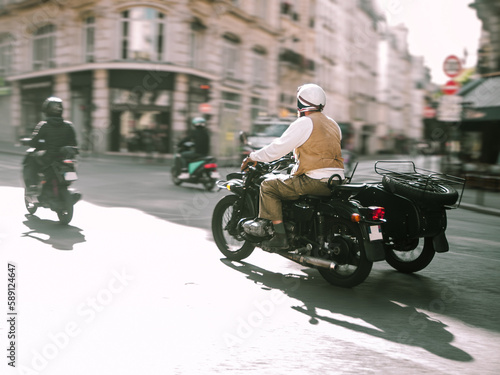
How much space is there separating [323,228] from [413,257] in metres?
1.22

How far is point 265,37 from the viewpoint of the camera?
117ft

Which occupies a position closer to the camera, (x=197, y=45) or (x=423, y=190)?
(x=423, y=190)

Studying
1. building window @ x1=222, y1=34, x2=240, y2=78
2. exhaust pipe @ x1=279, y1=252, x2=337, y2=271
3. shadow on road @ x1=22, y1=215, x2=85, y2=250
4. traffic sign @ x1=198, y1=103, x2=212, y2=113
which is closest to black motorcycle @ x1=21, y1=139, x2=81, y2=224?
shadow on road @ x1=22, y1=215, x2=85, y2=250

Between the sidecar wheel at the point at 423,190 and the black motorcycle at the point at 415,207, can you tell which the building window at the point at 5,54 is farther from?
the sidecar wheel at the point at 423,190

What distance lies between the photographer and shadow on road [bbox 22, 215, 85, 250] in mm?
6534

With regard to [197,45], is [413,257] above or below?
below

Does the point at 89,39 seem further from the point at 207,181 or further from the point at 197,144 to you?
the point at 207,181

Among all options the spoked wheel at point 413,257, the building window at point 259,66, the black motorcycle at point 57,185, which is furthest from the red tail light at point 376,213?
the building window at point 259,66

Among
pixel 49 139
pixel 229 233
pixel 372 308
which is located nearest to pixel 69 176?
pixel 49 139

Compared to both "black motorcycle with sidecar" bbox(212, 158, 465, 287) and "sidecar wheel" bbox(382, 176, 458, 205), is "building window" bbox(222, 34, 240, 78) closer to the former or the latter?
"black motorcycle with sidecar" bbox(212, 158, 465, 287)

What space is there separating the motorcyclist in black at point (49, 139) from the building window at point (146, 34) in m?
20.1

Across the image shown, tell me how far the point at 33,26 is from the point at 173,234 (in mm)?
28318

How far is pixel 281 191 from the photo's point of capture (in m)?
5.41

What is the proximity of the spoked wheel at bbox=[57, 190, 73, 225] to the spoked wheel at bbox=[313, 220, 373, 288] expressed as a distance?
3863mm
